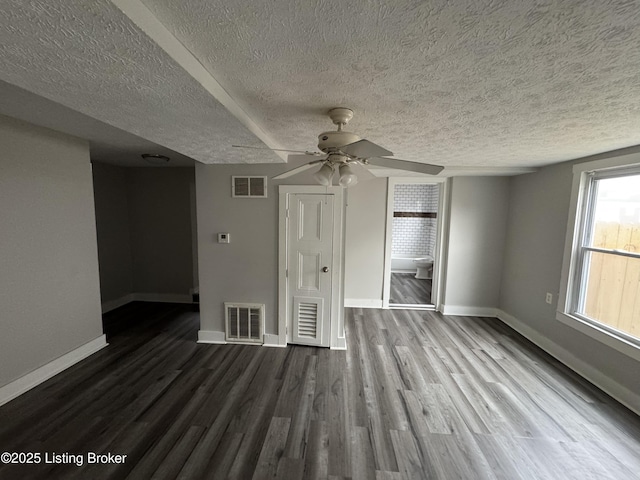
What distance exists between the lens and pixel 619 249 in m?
2.35

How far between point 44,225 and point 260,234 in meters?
1.91

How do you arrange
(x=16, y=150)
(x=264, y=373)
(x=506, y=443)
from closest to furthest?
(x=506, y=443)
(x=16, y=150)
(x=264, y=373)

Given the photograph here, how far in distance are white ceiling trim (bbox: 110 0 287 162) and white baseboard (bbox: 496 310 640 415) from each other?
3671mm

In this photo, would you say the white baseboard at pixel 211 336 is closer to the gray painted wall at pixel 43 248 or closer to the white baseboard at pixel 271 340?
the white baseboard at pixel 271 340

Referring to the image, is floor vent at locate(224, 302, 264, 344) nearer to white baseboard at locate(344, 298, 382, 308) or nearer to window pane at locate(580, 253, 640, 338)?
white baseboard at locate(344, 298, 382, 308)

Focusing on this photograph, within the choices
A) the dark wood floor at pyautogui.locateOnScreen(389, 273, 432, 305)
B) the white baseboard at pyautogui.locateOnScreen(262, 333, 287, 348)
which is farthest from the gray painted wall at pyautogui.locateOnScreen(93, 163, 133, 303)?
the dark wood floor at pyautogui.locateOnScreen(389, 273, 432, 305)

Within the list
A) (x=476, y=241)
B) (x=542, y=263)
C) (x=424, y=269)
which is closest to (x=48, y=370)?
(x=476, y=241)

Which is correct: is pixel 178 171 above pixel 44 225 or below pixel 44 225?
above

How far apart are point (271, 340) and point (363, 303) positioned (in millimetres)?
1775

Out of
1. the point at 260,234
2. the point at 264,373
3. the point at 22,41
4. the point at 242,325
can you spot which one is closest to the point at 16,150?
the point at 22,41

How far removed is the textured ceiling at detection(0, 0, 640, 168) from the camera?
0.81 metres

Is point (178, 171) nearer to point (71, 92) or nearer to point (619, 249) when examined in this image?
point (71, 92)

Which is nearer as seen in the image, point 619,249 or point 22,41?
point 22,41

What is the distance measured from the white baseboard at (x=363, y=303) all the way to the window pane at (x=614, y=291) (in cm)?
242
